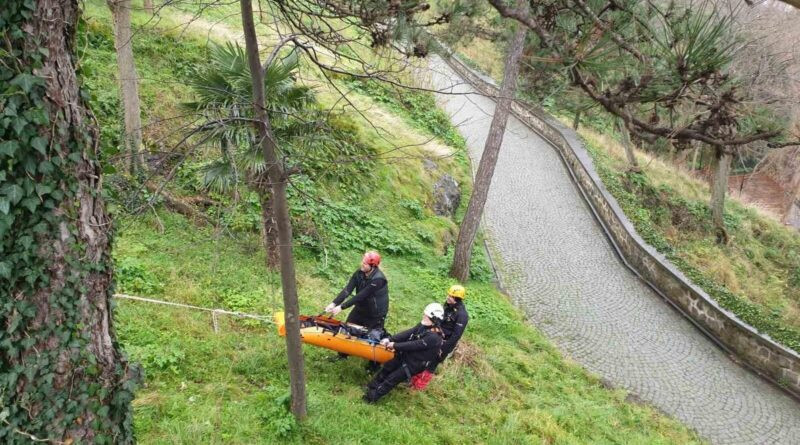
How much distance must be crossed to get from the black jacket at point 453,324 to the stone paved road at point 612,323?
2.78m

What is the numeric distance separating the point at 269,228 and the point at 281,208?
147 inches

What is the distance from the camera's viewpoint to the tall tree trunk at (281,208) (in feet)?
15.0

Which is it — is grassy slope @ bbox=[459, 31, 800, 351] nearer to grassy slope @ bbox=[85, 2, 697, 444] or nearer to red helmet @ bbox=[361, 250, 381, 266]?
grassy slope @ bbox=[85, 2, 697, 444]

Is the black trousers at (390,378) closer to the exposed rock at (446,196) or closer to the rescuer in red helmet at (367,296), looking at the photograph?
the rescuer in red helmet at (367,296)

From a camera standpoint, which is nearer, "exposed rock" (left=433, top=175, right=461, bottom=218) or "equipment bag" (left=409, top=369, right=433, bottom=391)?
"equipment bag" (left=409, top=369, right=433, bottom=391)

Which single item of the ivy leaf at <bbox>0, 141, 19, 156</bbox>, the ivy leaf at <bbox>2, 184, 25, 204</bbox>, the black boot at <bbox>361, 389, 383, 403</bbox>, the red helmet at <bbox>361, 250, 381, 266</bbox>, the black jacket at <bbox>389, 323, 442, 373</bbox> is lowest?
the black boot at <bbox>361, 389, 383, 403</bbox>

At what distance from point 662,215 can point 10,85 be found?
22.0 metres

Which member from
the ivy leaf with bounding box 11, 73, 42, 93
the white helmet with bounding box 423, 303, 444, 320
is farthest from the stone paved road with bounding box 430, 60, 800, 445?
the ivy leaf with bounding box 11, 73, 42, 93

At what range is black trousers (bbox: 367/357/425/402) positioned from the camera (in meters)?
7.01

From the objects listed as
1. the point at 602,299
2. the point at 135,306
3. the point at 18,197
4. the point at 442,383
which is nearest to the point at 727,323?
the point at 602,299

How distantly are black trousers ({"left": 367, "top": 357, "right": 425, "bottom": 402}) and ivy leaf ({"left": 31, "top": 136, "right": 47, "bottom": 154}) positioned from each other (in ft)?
16.0

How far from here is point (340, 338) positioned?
7.29 meters

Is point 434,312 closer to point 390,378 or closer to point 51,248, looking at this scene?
point 390,378

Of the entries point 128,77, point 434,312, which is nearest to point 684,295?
point 434,312
